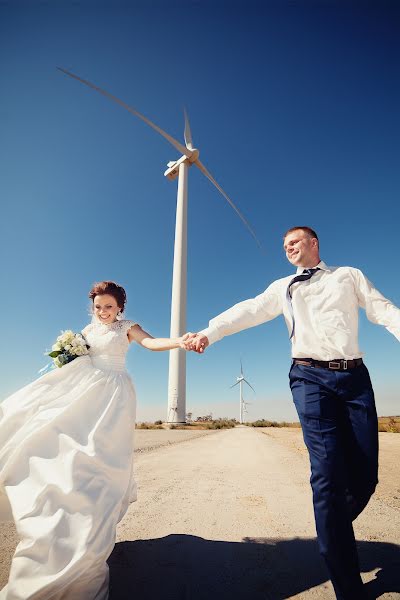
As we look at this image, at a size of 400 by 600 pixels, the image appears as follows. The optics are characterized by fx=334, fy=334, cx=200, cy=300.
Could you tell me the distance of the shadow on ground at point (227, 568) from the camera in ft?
9.29

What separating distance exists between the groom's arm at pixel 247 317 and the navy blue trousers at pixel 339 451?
2.74 ft

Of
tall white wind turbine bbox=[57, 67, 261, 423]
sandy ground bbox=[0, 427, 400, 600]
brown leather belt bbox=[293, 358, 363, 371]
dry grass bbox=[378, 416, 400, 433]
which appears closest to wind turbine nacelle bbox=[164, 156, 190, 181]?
tall white wind turbine bbox=[57, 67, 261, 423]

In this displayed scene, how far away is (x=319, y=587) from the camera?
9.66ft

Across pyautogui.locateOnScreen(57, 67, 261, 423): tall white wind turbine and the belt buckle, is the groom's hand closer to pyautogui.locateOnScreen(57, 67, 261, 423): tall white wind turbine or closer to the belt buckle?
the belt buckle

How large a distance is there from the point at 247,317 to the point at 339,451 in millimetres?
1571

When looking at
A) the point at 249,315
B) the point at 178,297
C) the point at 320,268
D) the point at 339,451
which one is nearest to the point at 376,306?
the point at 320,268

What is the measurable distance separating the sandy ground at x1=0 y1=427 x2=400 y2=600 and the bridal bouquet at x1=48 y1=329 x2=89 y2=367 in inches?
78.6

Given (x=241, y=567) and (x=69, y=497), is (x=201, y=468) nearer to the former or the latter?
(x=241, y=567)

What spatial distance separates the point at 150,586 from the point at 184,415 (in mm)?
29196

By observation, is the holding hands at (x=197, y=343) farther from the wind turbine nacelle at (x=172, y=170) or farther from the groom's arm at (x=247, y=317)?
the wind turbine nacelle at (x=172, y=170)

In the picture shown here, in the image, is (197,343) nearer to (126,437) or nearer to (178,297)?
(126,437)

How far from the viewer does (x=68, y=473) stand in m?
2.84

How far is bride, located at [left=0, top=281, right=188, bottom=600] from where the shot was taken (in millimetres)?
2449

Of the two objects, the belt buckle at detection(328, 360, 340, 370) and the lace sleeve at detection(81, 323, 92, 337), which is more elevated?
the lace sleeve at detection(81, 323, 92, 337)
